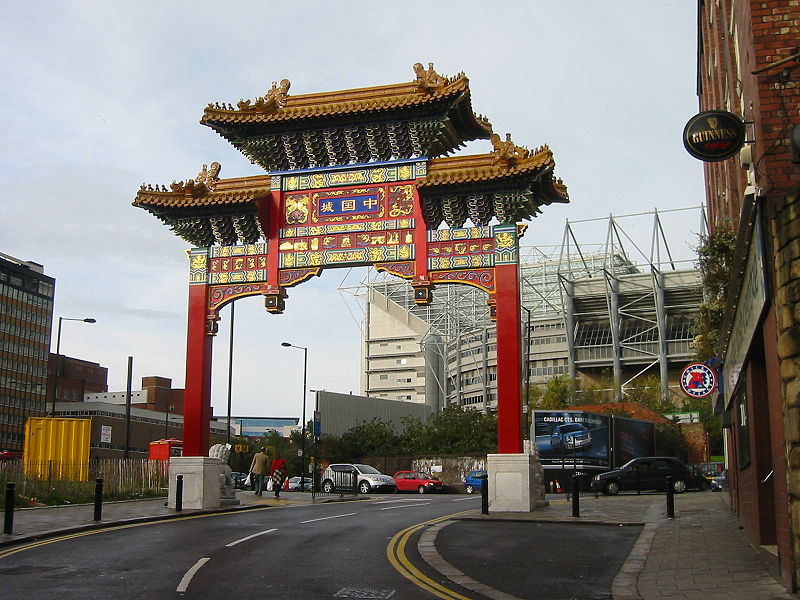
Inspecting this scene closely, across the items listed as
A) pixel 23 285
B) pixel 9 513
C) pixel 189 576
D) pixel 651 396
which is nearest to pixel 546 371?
pixel 651 396

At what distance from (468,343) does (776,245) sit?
117855 millimetres

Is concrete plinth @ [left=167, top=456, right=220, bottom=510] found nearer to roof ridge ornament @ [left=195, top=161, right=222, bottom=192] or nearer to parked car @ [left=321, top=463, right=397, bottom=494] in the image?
roof ridge ornament @ [left=195, top=161, right=222, bottom=192]

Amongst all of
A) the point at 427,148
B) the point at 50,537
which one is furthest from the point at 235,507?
the point at 427,148

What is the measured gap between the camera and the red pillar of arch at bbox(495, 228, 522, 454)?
25.8m

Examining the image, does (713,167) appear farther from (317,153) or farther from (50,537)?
(50,537)

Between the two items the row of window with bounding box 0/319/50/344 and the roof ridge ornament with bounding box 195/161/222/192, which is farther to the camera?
the row of window with bounding box 0/319/50/344

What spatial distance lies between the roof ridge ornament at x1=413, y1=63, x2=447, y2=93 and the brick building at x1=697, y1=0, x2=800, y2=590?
13624 millimetres

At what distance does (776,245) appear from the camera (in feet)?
34.7

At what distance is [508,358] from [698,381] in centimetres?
601

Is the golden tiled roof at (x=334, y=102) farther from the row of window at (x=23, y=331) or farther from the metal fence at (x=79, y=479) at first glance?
the row of window at (x=23, y=331)

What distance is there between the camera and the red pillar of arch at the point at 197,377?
28094 millimetres

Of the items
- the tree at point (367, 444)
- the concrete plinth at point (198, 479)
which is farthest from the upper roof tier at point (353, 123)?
the tree at point (367, 444)

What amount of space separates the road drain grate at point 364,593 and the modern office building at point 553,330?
61006mm

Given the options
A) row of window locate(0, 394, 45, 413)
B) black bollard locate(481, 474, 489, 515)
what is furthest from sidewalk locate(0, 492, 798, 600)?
row of window locate(0, 394, 45, 413)
